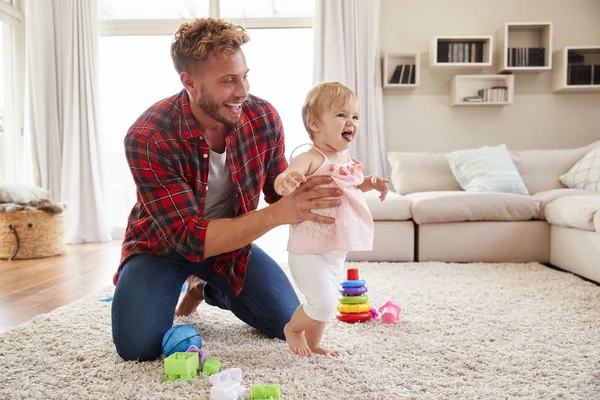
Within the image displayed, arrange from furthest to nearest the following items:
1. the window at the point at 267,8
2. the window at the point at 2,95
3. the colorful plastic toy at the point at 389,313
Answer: the window at the point at 267,8, the window at the point at 2,95, the colorful plastic toy at the point at 389,313

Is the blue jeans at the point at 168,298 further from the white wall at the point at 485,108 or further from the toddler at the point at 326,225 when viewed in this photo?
the white wall at the point at 485,108

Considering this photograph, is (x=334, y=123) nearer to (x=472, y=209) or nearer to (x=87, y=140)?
(x=472, y=209)

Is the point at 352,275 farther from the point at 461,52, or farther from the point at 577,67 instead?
the point at 577,67

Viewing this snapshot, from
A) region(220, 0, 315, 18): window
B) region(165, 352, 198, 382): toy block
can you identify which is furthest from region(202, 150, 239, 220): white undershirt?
region(220, 0, 315, 18): window

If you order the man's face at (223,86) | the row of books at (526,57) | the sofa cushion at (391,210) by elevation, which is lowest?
the sofa cushion at (391,210)

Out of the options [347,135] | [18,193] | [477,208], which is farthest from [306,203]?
[18,193]

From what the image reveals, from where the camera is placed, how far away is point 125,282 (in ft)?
5.83

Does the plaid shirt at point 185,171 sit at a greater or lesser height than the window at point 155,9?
lesser

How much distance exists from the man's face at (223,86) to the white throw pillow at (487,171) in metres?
2.77

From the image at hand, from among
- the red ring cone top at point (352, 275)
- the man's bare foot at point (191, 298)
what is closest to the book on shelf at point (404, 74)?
the red ring cone top at point (352, 275)

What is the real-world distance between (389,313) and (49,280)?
215 centimetres

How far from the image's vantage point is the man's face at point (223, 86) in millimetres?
1673

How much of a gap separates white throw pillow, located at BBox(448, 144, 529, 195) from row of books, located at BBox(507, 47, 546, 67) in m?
0.98

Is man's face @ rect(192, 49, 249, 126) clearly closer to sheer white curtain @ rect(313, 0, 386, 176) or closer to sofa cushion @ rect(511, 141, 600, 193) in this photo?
sofa cushion @ rect(511, 141, 600, 193)
